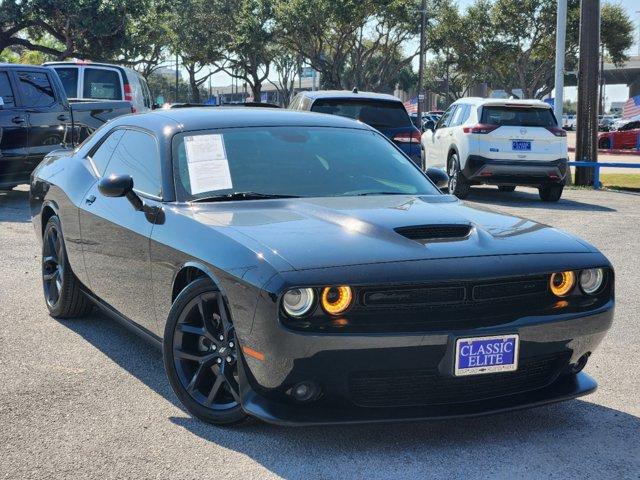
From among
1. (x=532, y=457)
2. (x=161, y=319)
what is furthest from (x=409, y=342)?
(x=161, y=319)

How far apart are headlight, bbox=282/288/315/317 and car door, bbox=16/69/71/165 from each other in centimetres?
981

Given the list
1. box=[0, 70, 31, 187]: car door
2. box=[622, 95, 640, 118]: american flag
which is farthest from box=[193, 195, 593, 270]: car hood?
box=[622, 95, 640, 118]: american flag

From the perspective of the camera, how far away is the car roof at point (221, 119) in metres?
4.93

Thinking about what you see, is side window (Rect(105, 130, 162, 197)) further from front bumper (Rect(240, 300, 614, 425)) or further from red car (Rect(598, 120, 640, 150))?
red car (Rect(598, 120, 640, 150))

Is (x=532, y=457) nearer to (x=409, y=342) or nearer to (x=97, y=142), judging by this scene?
(x=409, y=342)

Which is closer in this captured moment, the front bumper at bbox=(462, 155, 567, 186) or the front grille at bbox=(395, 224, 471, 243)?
the front grille at bbox=(395, 224, 471, 243)

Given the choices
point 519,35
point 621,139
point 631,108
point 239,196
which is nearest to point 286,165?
point 239,196

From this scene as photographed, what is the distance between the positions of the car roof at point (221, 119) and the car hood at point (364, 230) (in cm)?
71

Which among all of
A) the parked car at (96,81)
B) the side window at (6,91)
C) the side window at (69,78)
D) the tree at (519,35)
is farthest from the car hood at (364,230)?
the tree at (519,35)

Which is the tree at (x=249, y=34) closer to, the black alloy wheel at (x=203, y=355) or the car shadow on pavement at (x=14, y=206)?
the car shadow on pavement at (x=14, y=206)

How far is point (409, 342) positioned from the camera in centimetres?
344

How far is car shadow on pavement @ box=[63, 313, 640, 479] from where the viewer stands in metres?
3.53

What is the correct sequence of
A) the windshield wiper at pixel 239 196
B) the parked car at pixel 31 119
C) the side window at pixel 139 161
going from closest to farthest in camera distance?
the windshield wiper at pixel 239 196, the side window at pixel 139 161, the parked car at pixel 31 119

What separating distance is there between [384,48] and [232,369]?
156 ft
